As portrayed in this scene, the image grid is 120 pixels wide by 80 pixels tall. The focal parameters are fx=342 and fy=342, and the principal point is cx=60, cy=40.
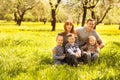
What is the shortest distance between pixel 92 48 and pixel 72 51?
105 centimetres

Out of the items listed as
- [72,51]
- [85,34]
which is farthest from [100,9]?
[72,51]

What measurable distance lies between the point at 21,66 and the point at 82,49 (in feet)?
8.20

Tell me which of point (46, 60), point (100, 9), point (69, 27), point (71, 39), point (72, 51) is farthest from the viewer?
point (100, 9)

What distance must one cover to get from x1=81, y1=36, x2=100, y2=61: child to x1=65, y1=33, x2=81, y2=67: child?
0.45 metres

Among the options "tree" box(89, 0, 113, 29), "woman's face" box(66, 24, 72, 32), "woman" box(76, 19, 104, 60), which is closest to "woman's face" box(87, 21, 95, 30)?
"woman" box(76, 19, 104, 60)

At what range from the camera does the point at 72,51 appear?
11.2 metres

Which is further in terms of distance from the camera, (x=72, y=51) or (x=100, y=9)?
(x=100, y=9)

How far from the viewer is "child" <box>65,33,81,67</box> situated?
1093 centimetres

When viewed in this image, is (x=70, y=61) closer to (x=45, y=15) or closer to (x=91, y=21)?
(x=91, y=21)

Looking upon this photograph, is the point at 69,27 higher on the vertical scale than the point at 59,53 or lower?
higher

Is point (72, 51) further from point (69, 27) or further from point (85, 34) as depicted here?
point (85, 34)

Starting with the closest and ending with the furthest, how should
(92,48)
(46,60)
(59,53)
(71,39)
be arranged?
1. (71,39)
2. (59,53)
3. (92,48)
4. (46,60)

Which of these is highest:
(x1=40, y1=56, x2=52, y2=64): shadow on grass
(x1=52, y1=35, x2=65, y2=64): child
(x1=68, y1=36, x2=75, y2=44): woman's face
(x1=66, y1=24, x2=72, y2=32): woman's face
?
(x1=66, y1=24, x2=72, y2=32): woman's face

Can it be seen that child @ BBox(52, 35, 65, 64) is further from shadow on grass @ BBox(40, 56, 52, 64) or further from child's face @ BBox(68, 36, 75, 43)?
shadow on grass @ BBox(40, 56, 52, 64)
